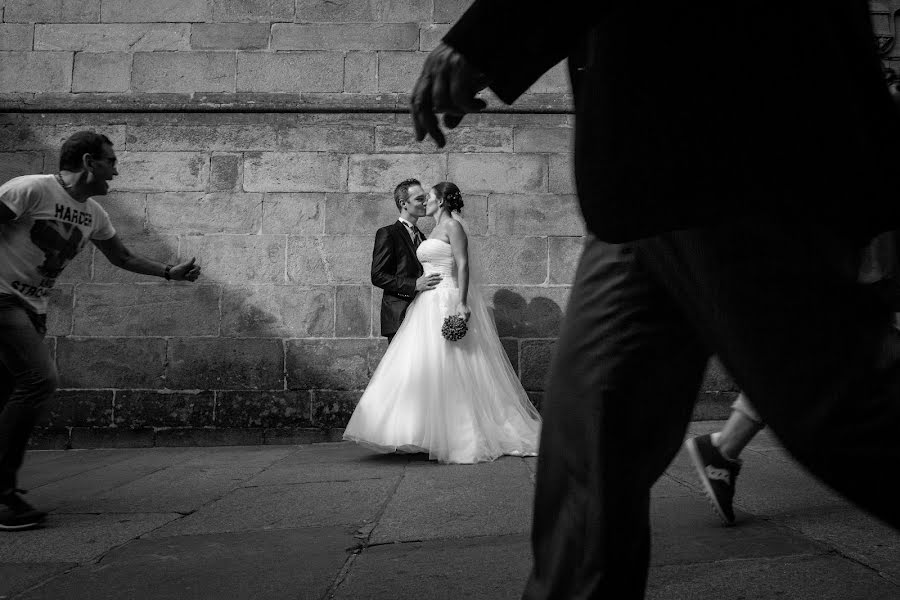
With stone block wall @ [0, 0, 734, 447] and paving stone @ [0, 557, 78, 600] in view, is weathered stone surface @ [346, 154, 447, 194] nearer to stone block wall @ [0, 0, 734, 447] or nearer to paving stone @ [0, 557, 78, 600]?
stone block wall @ [0, 0, 734, 447]

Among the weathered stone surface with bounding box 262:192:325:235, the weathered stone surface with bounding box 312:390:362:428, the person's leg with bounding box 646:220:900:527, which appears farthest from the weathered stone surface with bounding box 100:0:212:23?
the person's leg with bounding box 646:220:900:527

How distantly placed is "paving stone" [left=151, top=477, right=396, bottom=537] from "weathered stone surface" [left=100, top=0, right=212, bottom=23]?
15.4 feet

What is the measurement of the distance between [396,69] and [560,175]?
179cm

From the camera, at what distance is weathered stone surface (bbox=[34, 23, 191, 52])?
6.68 meters

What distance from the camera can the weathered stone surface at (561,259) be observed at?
6559mm

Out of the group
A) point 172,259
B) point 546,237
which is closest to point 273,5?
point 172,259

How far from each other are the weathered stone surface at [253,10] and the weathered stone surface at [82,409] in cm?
356

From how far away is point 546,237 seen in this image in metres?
6.58

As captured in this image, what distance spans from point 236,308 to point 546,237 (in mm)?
2852

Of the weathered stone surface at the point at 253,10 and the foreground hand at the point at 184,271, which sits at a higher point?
the weathered stone surface at the point at 253,10

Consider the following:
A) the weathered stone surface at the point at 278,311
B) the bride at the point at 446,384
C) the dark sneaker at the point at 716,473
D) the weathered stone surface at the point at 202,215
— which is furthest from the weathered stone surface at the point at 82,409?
the dark sneaker at the point at 716,473

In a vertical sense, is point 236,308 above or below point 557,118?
below

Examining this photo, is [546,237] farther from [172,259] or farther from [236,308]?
[172,259]

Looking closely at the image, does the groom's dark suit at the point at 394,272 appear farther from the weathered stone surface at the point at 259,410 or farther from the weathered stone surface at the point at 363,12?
the weathered stone surface at the point at 363,12
